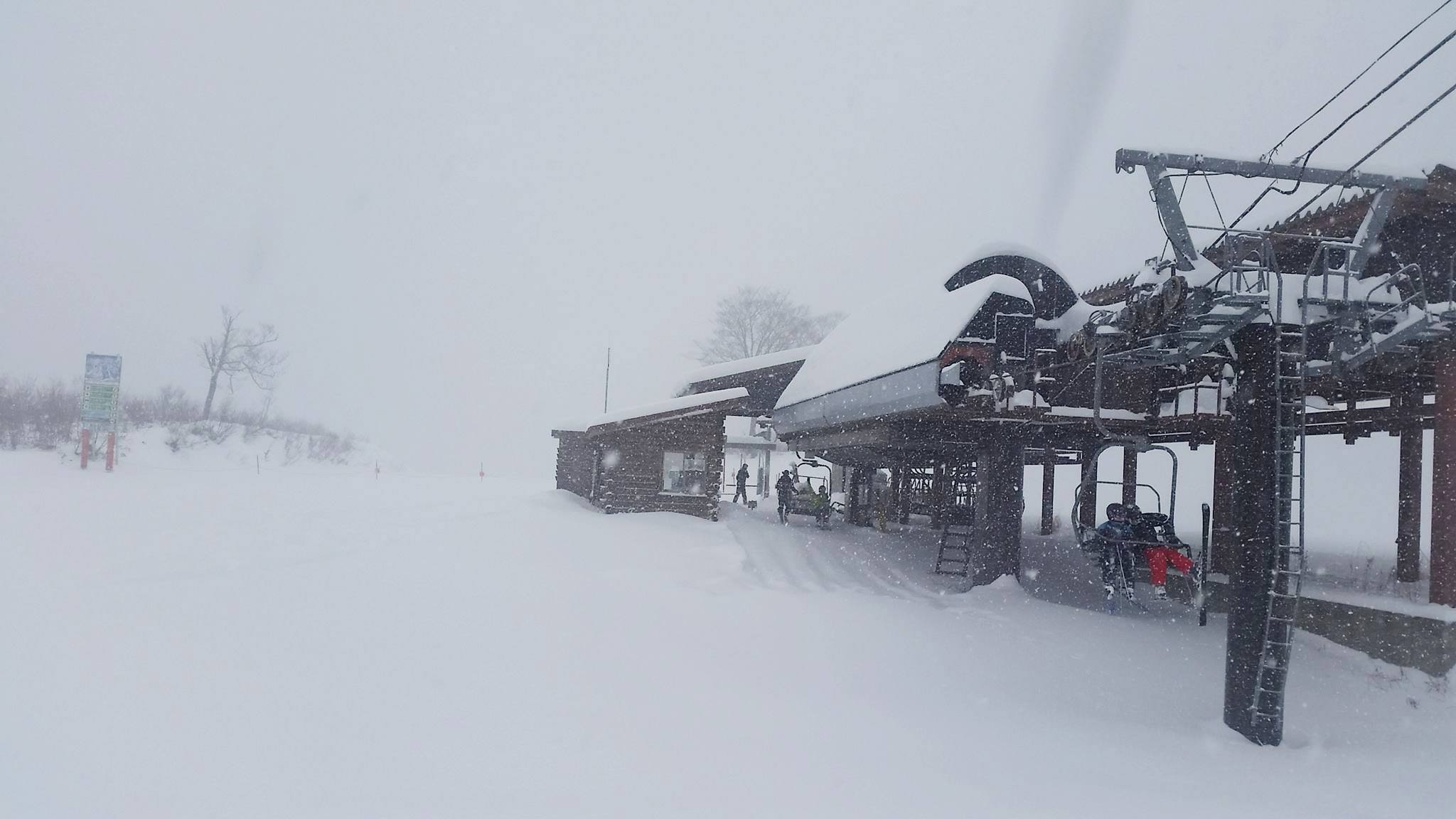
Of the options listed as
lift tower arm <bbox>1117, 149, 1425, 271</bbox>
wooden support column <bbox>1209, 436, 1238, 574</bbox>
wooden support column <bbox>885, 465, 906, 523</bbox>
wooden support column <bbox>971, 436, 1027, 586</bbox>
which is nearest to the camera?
lift tower arm <bbox>1117, 149, 1425, 271</bbox>

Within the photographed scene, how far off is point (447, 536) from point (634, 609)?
6.52 m

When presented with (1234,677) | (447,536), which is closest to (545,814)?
(1234,677)

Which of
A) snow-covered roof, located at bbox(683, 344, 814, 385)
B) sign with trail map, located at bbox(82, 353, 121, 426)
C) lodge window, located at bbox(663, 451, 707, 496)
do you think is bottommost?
lodge window, located at bbox(663, 451, 707, 496)

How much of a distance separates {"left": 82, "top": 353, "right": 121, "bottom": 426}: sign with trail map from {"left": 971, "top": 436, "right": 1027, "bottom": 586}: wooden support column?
30801 mm

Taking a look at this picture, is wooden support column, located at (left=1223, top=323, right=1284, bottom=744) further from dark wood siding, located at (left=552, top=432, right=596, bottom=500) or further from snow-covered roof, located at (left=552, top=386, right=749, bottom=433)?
dark wood siding, located at (left=552, top=432, right=596, bottom=500)

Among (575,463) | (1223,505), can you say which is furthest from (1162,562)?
(575,463)

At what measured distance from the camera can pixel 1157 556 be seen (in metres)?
10.2

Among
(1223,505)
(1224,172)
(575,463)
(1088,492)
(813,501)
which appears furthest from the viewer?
(575,463)

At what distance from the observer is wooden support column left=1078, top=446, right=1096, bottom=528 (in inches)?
444

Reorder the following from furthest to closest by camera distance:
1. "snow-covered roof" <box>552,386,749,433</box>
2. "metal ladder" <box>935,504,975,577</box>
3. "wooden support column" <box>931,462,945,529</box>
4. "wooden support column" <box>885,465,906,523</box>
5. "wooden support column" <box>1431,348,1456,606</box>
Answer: "wooden support column" <box>885,465,906,523</box> → "wooden support column" <box>931,462,945,529</box> → "snow-covered roof" <box>552,386,749,433</box> → "metal ladder" <box>935,504,975,577</box> → "wooden support column" <box>1431,348,1456,606</box>

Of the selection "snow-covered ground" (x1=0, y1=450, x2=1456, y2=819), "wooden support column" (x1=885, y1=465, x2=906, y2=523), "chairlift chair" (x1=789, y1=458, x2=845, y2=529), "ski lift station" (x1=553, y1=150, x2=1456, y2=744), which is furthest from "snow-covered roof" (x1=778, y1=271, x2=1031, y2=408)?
"wooden support column" (x1=885, y1=465, x2=906, y2=523)

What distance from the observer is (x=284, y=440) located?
4297 cm

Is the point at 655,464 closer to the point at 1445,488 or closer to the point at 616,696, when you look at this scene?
the point at 616,696

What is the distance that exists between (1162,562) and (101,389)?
34.1 metres
